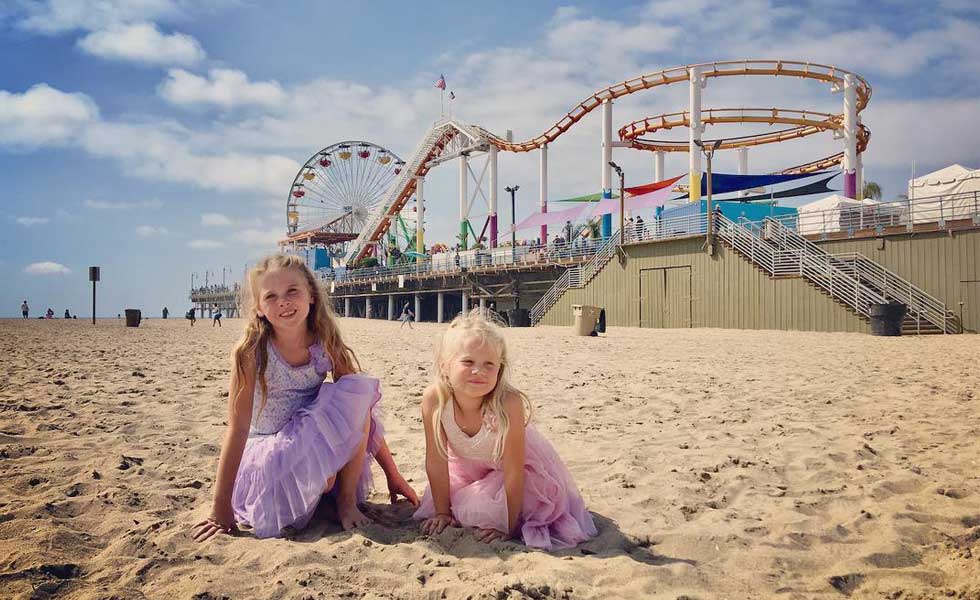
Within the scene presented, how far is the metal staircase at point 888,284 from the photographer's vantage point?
14336 millimetres

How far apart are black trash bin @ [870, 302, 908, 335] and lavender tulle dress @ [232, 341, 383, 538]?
1379cm

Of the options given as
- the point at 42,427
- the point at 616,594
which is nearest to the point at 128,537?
the point at 616,594

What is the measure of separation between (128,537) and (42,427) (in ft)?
8.22

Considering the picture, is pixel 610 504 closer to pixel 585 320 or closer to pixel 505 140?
pixel 585 320

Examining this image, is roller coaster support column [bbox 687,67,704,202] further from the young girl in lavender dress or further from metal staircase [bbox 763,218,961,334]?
the young girl in lavender dress

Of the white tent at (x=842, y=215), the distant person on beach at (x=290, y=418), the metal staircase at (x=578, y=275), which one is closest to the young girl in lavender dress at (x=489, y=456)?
the distant person on beach at (x=290, y=418)

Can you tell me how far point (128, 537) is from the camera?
2.49 metres

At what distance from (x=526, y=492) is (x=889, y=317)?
13.7 meters

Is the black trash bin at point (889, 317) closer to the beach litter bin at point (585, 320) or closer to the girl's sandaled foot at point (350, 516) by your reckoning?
the beach litter bin at point (585, 320)

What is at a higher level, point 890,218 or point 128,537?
point 890,218

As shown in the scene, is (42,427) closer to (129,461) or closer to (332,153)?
(129,461)

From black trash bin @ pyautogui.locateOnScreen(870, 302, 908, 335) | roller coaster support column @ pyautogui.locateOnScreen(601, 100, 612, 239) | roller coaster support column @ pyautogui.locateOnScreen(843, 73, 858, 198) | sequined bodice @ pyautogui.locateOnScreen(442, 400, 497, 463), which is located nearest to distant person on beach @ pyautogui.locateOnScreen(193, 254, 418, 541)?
sequined bodice @ pyautogui.locateOnScreen(442, 400, 497, 463)

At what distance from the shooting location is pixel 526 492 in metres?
2.67

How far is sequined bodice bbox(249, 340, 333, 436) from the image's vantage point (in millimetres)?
2857
